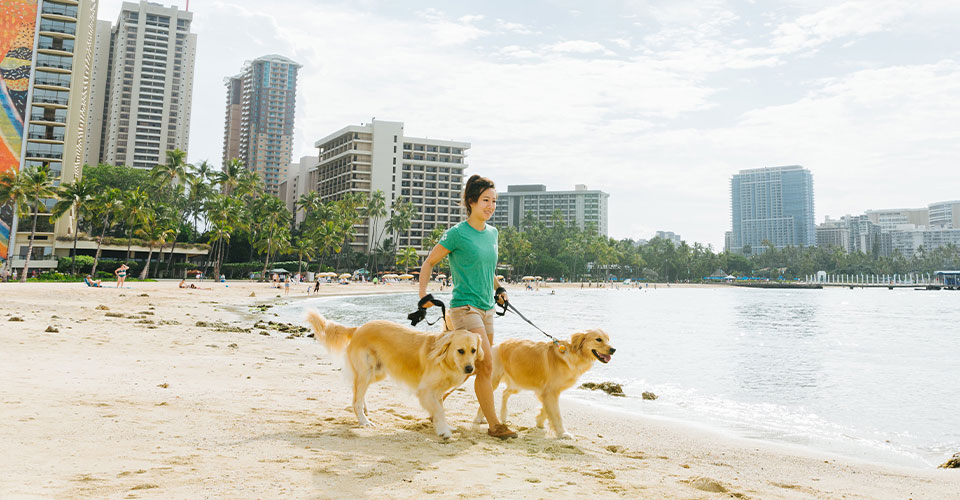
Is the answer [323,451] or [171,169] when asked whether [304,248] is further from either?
[323,451]

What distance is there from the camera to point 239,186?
238 ft

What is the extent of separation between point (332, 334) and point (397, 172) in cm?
10663

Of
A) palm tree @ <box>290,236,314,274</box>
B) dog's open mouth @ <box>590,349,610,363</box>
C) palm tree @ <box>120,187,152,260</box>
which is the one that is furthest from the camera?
palm tree @ <box>290,236,314,274</box>

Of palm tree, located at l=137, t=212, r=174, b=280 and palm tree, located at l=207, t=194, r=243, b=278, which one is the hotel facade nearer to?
palm tree, located at l=207, t=194, r=243, b=278

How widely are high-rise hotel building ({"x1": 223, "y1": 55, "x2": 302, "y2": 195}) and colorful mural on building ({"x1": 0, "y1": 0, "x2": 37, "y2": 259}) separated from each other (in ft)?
412

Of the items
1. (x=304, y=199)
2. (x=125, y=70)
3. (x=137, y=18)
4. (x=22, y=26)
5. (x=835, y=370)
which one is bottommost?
(x=835, y=370)

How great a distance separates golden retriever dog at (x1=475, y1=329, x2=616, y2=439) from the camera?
4.56m

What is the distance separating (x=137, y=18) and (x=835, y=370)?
506ft

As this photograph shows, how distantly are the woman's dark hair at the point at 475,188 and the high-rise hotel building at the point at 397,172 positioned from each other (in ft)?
→ 325

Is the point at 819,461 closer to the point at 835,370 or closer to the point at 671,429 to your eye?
the point at 671,429

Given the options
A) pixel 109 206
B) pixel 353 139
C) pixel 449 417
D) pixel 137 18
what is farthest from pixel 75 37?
pixel 137 18

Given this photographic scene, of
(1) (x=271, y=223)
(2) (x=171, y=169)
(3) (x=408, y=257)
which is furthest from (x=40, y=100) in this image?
(3) (x=408, y=257)

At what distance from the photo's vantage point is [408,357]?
4297 millimetres

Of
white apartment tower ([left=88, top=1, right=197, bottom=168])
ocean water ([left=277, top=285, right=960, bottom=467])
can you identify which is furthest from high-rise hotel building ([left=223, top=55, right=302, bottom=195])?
ocean water ([left=277, top=285, right=960, bottom=467])
